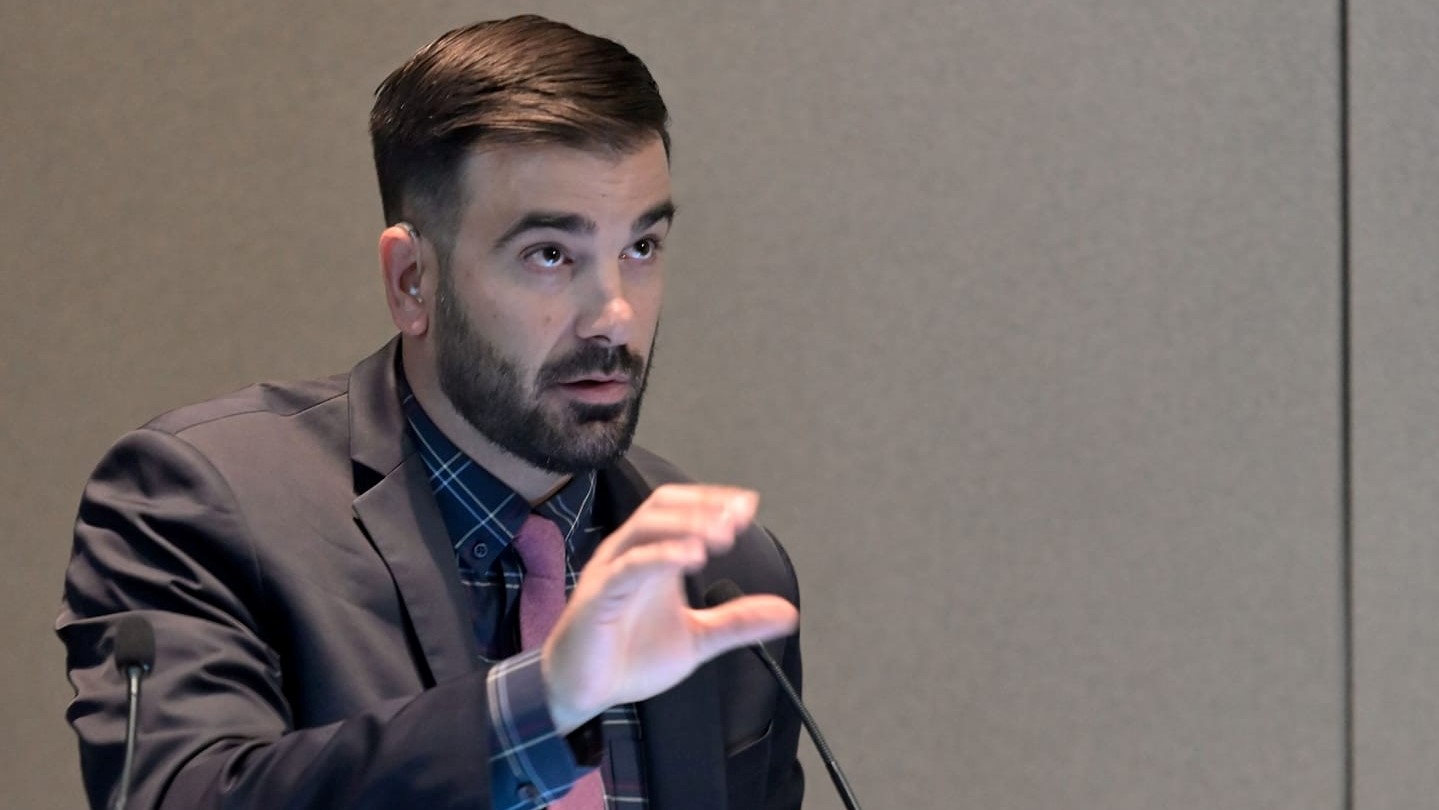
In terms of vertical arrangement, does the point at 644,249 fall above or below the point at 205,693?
above

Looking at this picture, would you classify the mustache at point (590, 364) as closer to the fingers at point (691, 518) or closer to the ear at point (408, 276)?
the ear at point (408, 276)

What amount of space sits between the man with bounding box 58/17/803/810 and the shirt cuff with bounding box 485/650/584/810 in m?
0.11

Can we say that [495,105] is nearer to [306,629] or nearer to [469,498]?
[469,498]

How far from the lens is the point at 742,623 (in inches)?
51.5

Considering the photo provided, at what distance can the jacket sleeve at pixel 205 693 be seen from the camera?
1368mm

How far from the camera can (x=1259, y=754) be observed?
2607 mm

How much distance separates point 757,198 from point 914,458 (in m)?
0.45

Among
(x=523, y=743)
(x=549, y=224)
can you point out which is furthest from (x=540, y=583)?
(x=523, y=743)

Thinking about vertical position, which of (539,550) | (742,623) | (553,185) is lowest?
(539,550)

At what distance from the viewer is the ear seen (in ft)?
6.11

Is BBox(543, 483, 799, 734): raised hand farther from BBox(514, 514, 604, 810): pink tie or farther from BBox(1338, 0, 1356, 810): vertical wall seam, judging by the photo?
BBox(1338, 0, 1356, 810): vertical wall seam

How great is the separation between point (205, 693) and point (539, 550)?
40 cm

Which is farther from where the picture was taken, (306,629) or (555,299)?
(555,299)

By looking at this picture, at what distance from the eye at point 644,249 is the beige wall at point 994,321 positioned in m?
0.82
